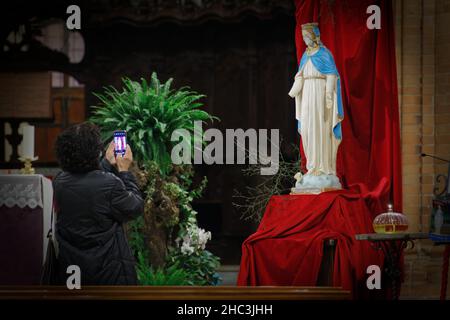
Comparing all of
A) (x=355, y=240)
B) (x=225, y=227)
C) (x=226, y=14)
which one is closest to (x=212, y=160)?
(x=225, y=227)

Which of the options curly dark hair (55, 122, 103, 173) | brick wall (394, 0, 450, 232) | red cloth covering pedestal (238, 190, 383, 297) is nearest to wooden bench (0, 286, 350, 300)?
curly dark hair (55, 122, 103, 173)

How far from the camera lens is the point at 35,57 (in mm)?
11594

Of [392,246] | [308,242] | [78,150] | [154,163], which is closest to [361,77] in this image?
[308,242]

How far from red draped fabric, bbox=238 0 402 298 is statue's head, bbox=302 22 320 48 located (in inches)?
23.2

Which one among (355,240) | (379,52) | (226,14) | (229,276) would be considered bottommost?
(229,276)

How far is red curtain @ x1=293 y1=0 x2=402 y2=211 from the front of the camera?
8086 millimetres

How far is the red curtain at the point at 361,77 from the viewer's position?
809 centimetres

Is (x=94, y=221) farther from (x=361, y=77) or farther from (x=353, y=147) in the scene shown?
(x=361, y=77)

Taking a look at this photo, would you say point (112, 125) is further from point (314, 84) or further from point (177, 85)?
point (177, 85)

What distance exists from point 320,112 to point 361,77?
85cm

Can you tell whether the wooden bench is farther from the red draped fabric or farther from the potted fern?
the potted fern

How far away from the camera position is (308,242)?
702 cm

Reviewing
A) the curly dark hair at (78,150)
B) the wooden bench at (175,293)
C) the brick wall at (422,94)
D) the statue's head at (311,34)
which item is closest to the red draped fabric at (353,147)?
the brick wall at (422,94)
